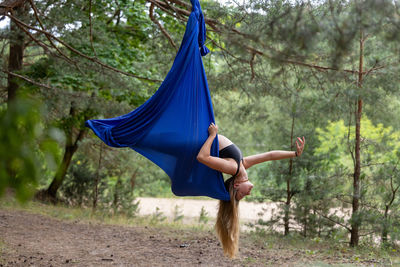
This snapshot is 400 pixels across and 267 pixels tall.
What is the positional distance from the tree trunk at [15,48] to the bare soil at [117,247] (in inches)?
69.3

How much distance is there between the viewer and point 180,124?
2.88 m

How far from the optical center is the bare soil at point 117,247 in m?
4.26

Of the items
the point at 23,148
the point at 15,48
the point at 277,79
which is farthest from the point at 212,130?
the point at 15,48

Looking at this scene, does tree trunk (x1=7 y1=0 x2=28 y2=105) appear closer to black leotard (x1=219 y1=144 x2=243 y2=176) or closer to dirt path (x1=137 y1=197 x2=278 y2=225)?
black leotard (x1=219 y1=144 x2=243 y2=176)

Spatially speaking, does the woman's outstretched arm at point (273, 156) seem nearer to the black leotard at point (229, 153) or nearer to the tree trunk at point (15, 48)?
the black leotard at point (229, 153)

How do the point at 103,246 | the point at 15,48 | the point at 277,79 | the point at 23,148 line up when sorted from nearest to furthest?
the point at 23,148 → the point at 277,79 → the point at 103,246 → the point at 15,48

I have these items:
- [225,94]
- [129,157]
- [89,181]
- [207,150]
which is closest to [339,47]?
[207,150]

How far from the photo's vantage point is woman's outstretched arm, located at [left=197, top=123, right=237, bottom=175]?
2756mm

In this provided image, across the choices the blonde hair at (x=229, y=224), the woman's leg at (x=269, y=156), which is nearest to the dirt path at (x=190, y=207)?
the blonde hair at (x=229, y=224)

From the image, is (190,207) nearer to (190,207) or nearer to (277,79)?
(190,207)

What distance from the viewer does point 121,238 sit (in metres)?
5.47

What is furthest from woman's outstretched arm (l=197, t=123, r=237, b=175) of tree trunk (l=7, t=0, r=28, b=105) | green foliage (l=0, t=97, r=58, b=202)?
tree trunk (l=7, t=0, r=28, b=105)

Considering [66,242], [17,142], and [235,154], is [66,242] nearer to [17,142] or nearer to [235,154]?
[235,154]

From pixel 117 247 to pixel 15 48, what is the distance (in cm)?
376
